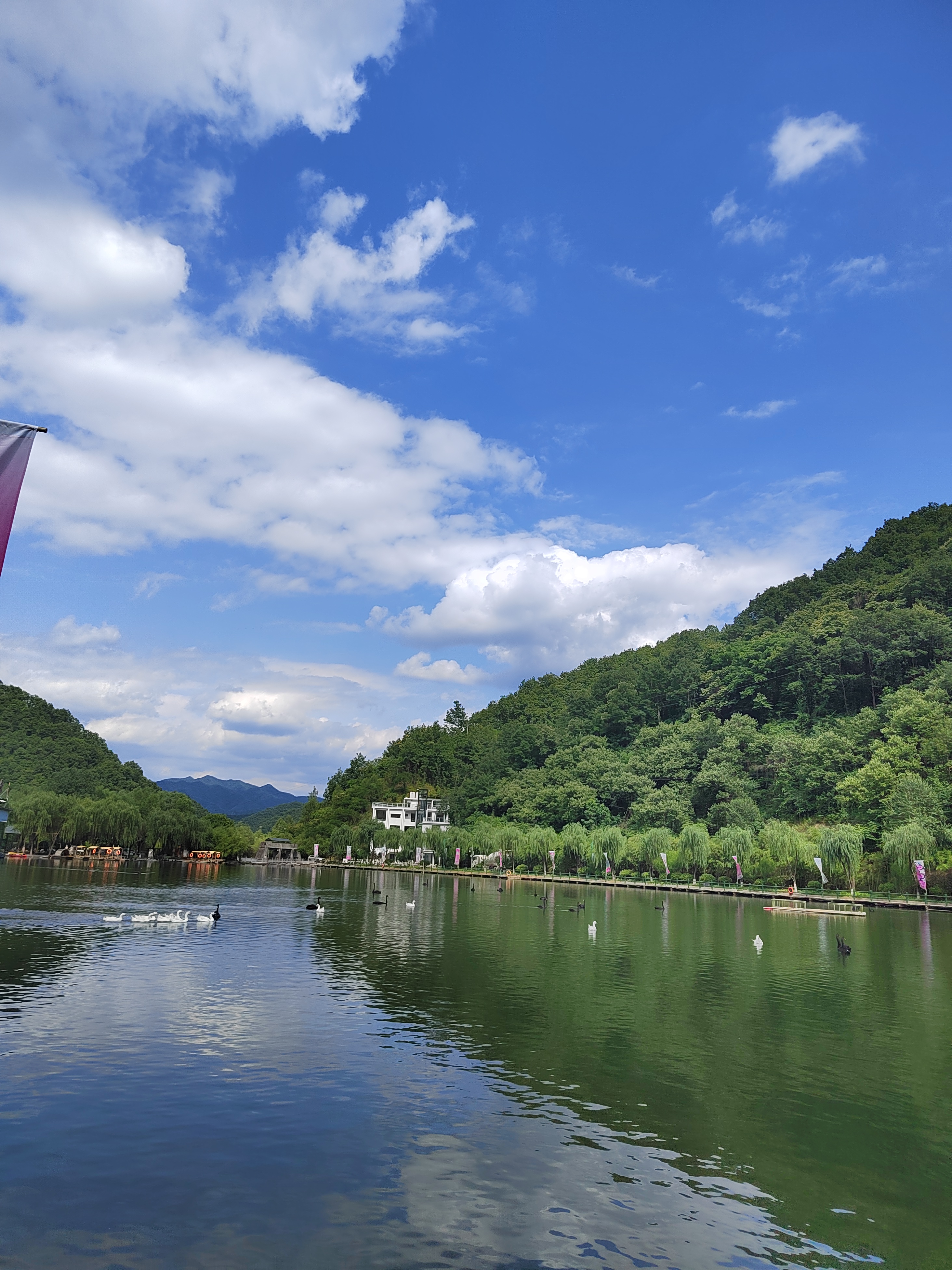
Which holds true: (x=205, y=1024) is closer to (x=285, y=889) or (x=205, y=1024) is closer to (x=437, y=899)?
(x=437, y=899)

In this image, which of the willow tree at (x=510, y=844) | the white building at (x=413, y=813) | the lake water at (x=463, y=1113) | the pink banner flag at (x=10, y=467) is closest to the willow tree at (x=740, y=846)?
the willow tree at (x=510, y=844)

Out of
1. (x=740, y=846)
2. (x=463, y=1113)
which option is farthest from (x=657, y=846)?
(x=463, y=1113)

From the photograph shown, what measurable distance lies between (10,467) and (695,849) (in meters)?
97.5

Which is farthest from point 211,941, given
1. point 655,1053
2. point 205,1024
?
point 655,1053

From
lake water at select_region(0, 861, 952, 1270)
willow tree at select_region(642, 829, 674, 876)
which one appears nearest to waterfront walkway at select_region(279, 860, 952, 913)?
willow tree at select_region(642, 829, 674, 876)

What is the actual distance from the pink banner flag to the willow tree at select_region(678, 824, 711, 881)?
96.7 m

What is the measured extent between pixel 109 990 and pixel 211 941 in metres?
13.8

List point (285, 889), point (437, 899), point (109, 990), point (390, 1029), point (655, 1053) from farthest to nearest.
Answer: point (285, 889) → point (437, 899) → point (109, 990) → point (390, 1029) → point (655, 1053)

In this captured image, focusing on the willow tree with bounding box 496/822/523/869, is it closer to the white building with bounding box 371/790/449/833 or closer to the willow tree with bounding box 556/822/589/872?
the willow tree with bounding box 556/822/589/872

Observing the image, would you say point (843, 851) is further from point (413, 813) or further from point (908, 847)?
point (413, 813)

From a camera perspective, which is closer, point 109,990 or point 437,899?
point 109,990

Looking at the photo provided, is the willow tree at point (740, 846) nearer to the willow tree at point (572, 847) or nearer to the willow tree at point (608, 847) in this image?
the willow tree at point (608, 847)

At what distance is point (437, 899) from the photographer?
74.4 metres

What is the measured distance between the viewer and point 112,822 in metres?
117
